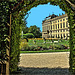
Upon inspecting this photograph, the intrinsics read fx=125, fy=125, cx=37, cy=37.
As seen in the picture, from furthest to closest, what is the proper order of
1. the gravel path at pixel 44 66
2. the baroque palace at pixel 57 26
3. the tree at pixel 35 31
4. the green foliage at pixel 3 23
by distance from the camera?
the tree at pixel 35 31
the baroque palace at pixel 57 26
the gravel path at pixel 44 66
the green foliage at pixel 3 23

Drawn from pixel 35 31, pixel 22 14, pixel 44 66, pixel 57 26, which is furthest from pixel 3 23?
pixel 35 31

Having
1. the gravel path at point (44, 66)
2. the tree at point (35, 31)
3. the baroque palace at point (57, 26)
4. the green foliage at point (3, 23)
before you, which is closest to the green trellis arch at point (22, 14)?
the green foliage at point (3, 23)

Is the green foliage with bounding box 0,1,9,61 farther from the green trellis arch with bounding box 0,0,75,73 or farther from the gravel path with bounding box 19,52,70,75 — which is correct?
the gravel path with bounding box 19,52,70,75

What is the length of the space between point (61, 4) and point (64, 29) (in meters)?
48.8

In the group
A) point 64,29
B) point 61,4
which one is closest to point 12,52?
point 61,4

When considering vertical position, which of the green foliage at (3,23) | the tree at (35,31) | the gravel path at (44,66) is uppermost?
the tree at (35,31)

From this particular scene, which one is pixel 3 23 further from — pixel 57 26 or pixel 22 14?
pixel 57 26

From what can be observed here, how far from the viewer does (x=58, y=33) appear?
56.8 m

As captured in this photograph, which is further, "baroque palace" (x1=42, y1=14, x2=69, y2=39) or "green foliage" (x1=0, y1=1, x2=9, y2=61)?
"baroque palace" (x1=42, y1=14, x2=69, y2=39)

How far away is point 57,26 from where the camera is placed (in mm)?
57969

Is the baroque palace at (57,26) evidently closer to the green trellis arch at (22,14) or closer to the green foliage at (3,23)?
the green trellis arch at (22,14)

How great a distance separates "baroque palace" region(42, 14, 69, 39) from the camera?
5148cm

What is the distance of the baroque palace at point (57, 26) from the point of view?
169 ft

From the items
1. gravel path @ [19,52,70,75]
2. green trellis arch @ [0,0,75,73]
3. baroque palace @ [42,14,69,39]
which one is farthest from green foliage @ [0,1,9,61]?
baroque palace @ [42,14,69,39]
